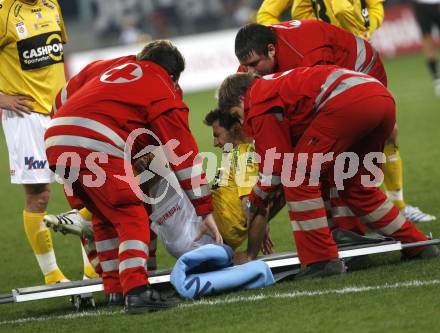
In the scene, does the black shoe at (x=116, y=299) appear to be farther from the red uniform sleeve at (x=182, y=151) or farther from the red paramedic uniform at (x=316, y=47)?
the red paramedic uniform at (x=316, y=47)

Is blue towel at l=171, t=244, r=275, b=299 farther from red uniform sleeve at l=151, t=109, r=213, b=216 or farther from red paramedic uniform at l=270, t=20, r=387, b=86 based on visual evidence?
red paramedic uniform at l=270, t=20, r=387, b=86

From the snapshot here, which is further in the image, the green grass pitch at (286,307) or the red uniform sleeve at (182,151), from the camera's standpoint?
the red uniform sleeve at (182,151)

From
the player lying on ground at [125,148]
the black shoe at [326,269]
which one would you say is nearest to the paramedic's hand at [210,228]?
the player lying on ground at [125,148]

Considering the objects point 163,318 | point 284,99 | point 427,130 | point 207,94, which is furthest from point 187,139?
point 207,94

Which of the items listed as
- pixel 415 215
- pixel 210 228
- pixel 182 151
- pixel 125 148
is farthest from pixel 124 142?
pixel 415 215

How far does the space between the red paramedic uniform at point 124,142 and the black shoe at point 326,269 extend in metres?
0.77

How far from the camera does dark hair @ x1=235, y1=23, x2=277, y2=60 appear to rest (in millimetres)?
6500

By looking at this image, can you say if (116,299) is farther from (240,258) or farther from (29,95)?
(29,95)

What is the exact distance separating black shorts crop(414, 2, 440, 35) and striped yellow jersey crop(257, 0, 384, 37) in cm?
879

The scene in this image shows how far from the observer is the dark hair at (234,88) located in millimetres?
6234

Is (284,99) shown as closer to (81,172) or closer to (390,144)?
(81,172)

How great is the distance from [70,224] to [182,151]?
138cm

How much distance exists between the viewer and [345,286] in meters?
5.79

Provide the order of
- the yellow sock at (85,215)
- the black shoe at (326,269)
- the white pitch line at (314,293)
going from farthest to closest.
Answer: the yellow sock at (85,215) → the black shoe at (326,269) → the white pitch line at (314,293)
